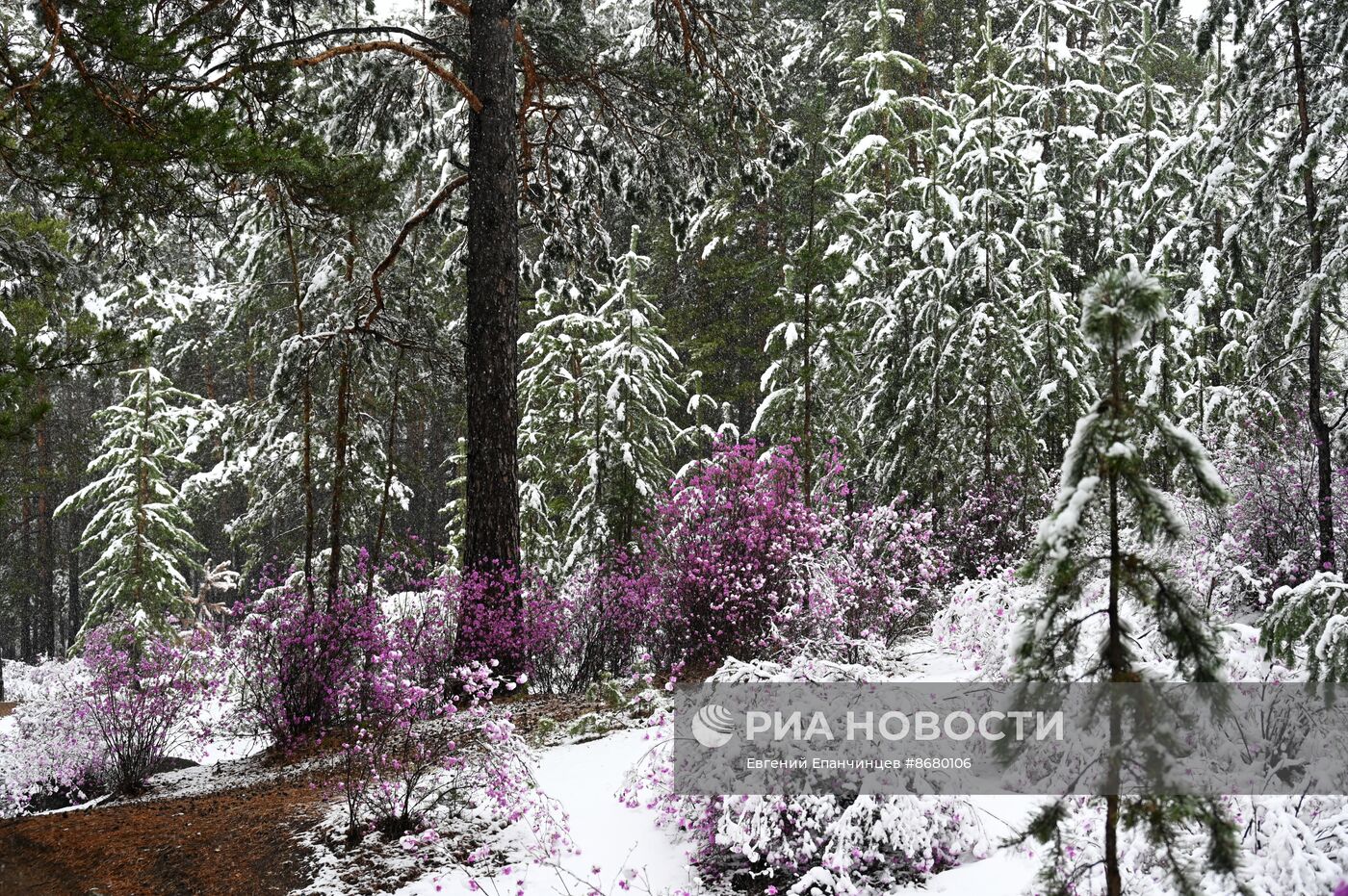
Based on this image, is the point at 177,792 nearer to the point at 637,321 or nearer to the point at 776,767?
the point at 776,767

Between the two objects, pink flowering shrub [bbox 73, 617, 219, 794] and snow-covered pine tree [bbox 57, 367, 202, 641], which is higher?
snow-covered pine tree [bbox 57, 367, 202, 641]

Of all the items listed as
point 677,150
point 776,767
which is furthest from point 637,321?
point 776,767

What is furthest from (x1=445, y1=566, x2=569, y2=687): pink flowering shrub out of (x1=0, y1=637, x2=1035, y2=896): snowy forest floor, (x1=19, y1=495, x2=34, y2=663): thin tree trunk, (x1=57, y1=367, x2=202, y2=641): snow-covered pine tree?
(x1=19, y1=495, x2=34, y2=663): thin tree trunk

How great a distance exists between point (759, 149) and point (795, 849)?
42.0 feet

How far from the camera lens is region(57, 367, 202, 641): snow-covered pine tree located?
47.5ft

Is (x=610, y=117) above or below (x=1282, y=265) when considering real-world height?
above

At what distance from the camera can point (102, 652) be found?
6590 mm

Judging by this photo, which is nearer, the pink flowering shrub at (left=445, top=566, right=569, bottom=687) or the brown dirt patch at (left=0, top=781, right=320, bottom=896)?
the brown dirt patch at (left=0, top=781, right=320, bottom=896)

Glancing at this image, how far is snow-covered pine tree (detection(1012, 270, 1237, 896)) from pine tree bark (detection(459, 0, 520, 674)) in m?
5.42

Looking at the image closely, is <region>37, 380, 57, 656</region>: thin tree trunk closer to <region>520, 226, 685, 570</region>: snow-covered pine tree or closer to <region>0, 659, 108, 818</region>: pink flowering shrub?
<region>520, 226, 685, 570</region>: snow-covered pine tree

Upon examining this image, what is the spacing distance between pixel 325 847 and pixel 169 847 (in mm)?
938

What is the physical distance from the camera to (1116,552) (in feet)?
6.08

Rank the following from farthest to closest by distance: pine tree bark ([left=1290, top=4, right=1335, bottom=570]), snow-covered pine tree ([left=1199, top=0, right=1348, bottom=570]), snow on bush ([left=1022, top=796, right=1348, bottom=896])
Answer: pine tree bark ([left=1290, top=4, right=1335, bottom=570]) → snow-covered pine tree ([left=1199, top=0, right=1348, bottom=570]) → snow on bush ([left=1022, top=796, right=1348, bottom=896])

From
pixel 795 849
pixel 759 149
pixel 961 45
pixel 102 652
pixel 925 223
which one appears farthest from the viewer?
pixel 961 45
